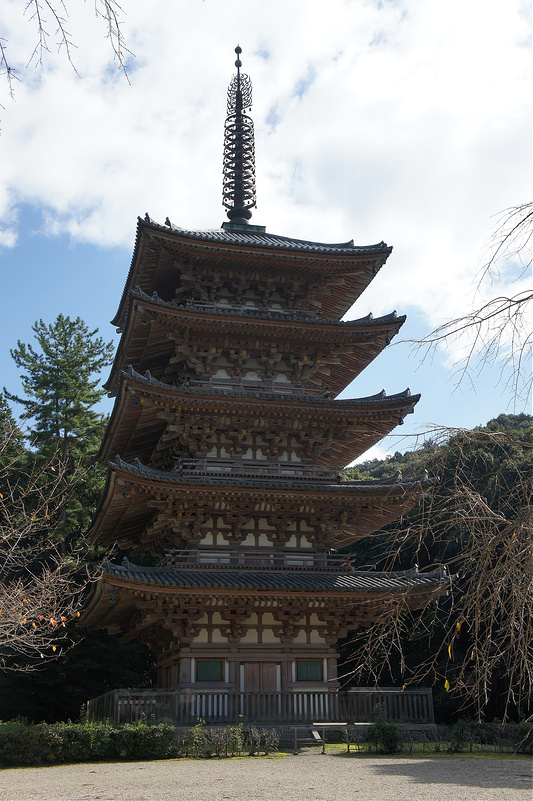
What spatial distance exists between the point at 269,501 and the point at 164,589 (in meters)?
3.90

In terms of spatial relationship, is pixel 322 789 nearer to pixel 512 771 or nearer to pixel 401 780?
pixel 401 780

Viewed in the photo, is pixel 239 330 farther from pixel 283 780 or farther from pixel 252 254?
pixel 283 780

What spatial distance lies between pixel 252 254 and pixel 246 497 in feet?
24.9

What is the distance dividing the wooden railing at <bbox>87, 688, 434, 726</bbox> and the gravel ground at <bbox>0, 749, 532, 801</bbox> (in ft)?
5.63

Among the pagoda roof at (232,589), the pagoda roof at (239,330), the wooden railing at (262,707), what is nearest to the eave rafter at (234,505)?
the pagoda roof at (232,589)

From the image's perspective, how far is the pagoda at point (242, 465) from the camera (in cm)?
1908

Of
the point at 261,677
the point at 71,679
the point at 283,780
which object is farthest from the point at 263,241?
the point at 71,679

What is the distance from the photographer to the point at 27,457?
38.8m

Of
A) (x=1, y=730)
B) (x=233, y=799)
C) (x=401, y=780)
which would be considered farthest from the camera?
(x=1, y=730)

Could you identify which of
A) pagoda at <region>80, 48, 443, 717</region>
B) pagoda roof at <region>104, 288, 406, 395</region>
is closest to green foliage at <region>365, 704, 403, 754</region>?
pagoda at <region>80, 48, 443, 717</region>

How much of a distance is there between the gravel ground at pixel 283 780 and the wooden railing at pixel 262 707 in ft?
5.63

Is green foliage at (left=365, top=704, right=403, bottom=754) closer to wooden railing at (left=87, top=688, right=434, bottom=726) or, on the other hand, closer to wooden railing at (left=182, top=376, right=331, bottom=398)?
wooden railing at (left=87, top=688, right=434, bottom=726)

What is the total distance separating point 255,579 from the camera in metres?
19.4

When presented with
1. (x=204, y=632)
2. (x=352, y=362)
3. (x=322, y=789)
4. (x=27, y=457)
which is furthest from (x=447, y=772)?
(x=27, y=457)
